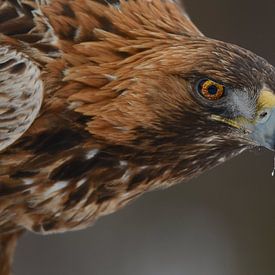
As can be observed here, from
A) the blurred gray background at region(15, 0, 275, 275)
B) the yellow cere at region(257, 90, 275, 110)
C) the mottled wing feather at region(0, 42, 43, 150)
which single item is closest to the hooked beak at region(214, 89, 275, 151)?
the yellow cere at region(257, 90, 275, 110)

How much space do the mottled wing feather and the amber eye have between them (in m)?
0.25

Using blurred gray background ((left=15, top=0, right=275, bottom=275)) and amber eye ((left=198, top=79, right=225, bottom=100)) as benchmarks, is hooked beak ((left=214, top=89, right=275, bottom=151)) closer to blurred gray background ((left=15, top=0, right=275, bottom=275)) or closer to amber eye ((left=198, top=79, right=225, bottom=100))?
amber eye ((left=198, top=79, right=225, bottom=100))

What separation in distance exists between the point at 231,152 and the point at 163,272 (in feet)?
2.93

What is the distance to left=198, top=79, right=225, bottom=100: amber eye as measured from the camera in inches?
59.3

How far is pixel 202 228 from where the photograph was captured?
8.92 feet

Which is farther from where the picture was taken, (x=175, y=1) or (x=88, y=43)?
(x=175, y=1)

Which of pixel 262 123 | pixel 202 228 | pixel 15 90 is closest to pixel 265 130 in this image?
pixel 262 123

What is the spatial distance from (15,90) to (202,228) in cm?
131

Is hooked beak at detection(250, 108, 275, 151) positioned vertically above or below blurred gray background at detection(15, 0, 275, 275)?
above

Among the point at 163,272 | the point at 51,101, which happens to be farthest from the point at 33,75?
the point at 163,272

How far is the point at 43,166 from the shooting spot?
159cm

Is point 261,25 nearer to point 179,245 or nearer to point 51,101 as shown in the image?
point 179,245

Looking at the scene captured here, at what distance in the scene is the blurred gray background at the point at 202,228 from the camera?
8.11 ft

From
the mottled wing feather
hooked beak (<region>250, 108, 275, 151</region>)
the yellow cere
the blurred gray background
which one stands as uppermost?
the yellow cere
